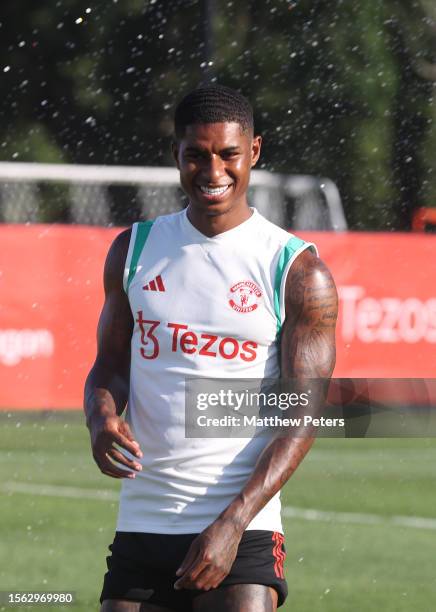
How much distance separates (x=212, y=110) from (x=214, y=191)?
21 centimetres

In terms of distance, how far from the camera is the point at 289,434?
3.75 meters

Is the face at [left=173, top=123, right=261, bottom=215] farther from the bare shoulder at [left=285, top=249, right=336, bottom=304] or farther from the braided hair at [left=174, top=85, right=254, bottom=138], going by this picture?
the bare shoulder at [left=285, top=249, right=336, bottom=304]

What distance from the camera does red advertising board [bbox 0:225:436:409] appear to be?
→ 15055 millimetres

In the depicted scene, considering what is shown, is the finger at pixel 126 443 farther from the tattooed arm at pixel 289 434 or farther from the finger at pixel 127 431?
the tattooed arm at pixel 289 434

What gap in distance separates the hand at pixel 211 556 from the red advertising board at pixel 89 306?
11.4 meters

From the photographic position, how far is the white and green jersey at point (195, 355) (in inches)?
151

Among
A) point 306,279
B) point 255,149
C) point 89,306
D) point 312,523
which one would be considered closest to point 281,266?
point 306,279

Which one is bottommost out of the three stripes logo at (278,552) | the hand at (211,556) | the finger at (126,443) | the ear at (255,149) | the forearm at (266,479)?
the three stripes logo at (278,552)

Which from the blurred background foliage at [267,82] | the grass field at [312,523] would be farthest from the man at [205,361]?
the blurred background foliage at [267,82]

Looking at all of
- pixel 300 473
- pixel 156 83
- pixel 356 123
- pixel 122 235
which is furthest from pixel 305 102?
pixel 122 235

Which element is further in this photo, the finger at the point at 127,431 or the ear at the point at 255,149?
the ear at the point at 255,149

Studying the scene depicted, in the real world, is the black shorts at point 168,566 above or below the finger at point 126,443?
below

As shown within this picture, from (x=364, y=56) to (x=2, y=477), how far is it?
24401 mm

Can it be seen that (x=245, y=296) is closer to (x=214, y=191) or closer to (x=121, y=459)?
(x=214, y=191)
